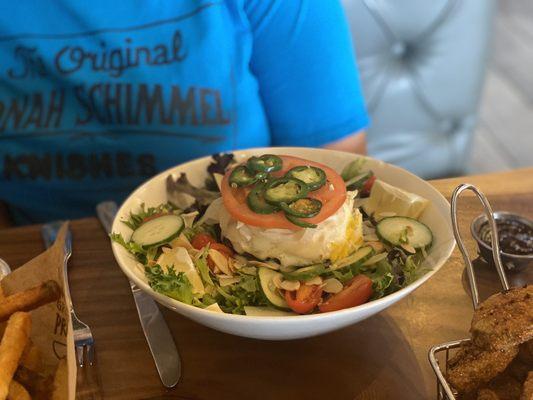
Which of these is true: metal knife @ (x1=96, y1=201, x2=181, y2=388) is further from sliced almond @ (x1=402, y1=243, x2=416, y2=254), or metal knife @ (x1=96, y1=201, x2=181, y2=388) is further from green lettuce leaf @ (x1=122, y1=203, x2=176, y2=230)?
sliced almond @ (x1=402, y1=243, x2=416, y2=254)

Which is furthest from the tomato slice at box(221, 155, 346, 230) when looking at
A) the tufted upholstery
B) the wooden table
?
the tufted upholstery

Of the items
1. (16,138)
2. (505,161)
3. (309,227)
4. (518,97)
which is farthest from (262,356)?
(518,97)

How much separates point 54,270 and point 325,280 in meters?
0.45

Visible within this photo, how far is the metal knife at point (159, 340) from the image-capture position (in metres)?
0.96

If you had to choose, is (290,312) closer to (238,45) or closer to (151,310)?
(151,310)

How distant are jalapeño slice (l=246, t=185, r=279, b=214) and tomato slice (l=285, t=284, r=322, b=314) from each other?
139mm

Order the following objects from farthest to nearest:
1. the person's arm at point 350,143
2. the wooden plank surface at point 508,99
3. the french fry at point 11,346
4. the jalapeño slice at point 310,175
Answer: the wooden plank surface at point 508,99 → the person's arm at point 350,143 → the jalapeño slice at point 310,175 → the french fry at point 11,346

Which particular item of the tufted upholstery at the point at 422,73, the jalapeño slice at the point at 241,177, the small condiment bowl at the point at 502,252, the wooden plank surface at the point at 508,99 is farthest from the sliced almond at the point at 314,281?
the wooden plank surface at the point at 508,99

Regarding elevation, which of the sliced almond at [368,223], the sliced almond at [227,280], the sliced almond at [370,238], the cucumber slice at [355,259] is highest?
the cucumber slice at [355,259]

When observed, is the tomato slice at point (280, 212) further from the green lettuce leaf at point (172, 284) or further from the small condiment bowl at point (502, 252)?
the small condiment bowl at point (502, 252)

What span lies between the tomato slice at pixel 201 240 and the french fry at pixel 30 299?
0.26 meters

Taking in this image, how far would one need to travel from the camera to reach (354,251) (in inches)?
40.9

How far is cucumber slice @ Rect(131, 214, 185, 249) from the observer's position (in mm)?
1049

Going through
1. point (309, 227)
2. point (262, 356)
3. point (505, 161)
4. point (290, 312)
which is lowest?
point (505, 161)
